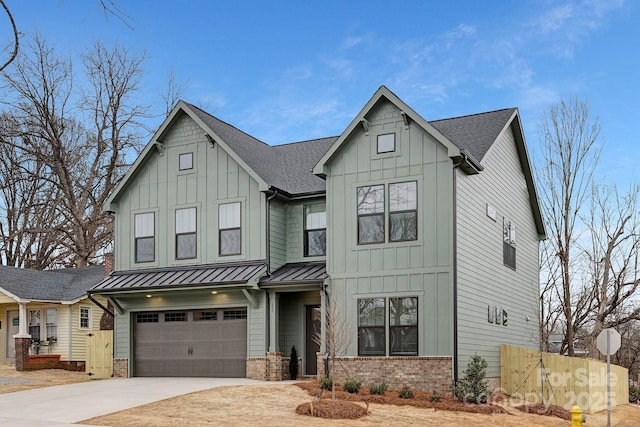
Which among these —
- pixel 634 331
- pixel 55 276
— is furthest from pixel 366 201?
pixel 634 331

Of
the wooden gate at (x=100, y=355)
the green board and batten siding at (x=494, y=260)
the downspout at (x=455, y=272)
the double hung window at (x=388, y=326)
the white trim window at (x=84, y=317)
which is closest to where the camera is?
the downspout at (x=455, y=272)

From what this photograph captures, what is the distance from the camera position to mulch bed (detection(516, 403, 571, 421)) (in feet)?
66.2

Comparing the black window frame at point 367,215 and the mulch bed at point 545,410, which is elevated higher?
the black window frame at point 367,215

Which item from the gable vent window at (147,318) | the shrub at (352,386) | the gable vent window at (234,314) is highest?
the gable vent window at (234,314)

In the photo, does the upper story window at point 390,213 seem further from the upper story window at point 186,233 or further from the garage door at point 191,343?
the upper story window at point 186,233

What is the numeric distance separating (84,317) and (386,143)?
1832cm

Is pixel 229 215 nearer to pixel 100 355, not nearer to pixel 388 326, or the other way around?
pixel 388 326

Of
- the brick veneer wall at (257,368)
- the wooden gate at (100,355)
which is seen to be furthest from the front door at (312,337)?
the wooden gate at (100,355)

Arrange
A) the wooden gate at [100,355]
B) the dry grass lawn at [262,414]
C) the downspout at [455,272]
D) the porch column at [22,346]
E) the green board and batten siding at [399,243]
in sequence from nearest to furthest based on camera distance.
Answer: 1. the dry grass lawn at [262,414]
2. the downspout at [455,272]
3. the green board and batten siding at [399,243]
4. the wooden gate at [100,355]
5. the porch column at [22,346]

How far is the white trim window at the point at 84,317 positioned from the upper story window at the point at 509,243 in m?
18.8

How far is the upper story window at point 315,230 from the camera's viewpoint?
24.6 metres

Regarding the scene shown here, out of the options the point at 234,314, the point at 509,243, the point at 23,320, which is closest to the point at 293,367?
the point at 234,314

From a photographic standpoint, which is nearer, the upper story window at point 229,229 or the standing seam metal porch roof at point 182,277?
the standing seam metal porch roof at point 182,277

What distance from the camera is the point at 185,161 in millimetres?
26078
